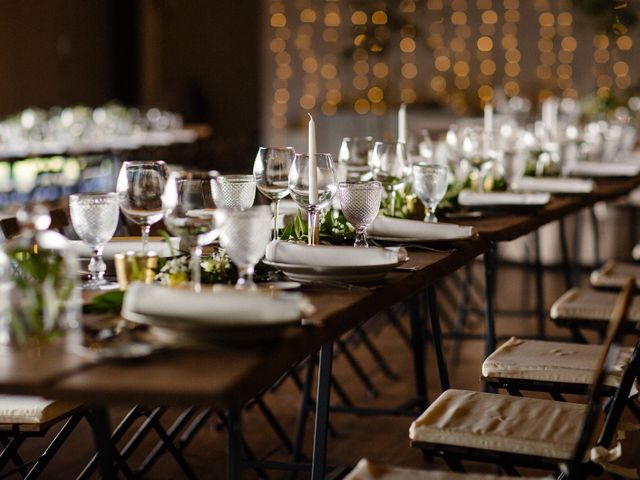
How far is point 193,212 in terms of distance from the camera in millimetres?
2066

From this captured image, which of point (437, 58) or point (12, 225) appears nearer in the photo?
point (12, 225)

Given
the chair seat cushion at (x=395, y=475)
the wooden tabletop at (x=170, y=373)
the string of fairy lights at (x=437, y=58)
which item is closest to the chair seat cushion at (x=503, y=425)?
the chair seat cushion at (x=395, y=475)

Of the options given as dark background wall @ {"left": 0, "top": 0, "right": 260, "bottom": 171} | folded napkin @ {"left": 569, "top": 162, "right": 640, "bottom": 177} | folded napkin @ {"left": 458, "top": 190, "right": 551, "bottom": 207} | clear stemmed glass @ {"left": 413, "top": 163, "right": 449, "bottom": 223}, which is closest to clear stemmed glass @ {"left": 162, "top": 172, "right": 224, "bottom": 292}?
clear stemmed glass @ {"left": 413, "top": 163, "right": 449, "bottom": 223}

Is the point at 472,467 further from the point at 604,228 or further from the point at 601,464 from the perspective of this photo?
the point at 604,228

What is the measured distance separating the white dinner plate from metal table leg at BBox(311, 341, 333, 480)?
0.33 m

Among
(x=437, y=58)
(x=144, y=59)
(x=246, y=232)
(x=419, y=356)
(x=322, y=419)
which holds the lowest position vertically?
(x=419, y=356)

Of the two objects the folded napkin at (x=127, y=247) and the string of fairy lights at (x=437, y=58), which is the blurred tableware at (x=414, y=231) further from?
the string of fairy lights at (x=437, y=58)

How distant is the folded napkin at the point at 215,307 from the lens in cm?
166

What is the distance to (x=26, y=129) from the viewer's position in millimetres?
8664

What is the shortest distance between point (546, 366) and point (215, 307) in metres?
1.34

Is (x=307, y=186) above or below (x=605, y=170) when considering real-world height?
above

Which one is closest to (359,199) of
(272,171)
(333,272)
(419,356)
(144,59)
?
(272,171)

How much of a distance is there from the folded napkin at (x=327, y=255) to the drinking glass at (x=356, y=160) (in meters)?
1.21

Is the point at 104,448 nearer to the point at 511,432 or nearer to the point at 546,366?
the point at 511,432
